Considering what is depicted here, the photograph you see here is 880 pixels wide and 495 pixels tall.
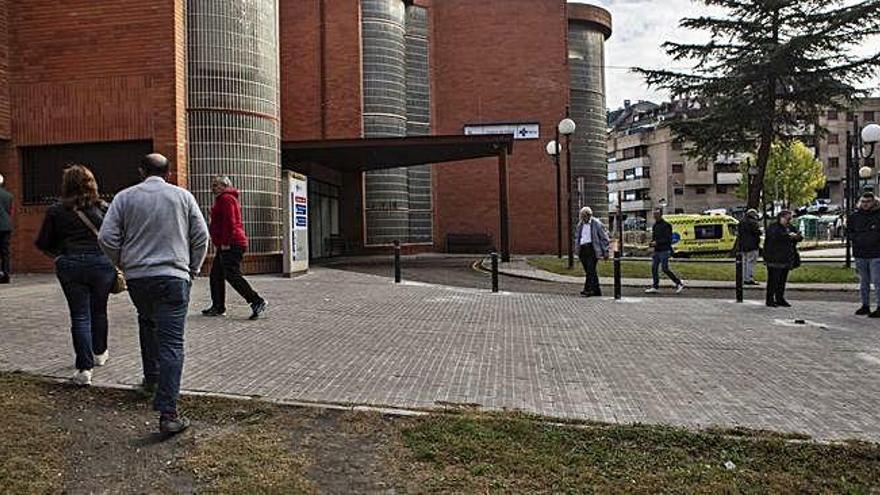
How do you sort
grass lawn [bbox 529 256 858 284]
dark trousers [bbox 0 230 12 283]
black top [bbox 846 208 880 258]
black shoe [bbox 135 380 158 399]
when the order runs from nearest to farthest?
black shoe [bbox 135 380 158 399] < black top [bbox 846 208 880 258] < dark trousers [bbox 0 230 12 283] < grass lawn [bbox 529 256 858 284]

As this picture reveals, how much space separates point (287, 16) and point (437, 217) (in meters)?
10.1

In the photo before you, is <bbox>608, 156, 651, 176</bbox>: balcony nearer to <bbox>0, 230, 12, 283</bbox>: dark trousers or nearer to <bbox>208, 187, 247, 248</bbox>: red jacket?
<bbox>0, 230, 12, 283</bbox>: dark trousers

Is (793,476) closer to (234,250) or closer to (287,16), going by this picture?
(234,250)

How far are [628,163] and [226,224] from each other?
85653mm

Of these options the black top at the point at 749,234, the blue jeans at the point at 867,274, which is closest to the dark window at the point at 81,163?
the black top at the point at 749,234

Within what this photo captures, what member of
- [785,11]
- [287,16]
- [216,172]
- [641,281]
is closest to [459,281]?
[641,281]

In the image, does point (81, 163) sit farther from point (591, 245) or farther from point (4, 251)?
point (591, 245)

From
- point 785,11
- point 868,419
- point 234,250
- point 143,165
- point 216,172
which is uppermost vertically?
point 785,11

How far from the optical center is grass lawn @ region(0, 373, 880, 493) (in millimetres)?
3600

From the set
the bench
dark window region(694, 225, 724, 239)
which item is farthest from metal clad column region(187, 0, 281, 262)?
dark window region(694, 225, 724, 239)

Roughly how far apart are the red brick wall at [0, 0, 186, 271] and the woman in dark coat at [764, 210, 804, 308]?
11.4 m

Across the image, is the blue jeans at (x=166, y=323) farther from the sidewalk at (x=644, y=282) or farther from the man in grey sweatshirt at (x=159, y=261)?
the sidewalk at (x=644, y=282)

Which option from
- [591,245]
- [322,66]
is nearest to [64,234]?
[591,245]

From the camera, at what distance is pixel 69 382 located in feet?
17.5
